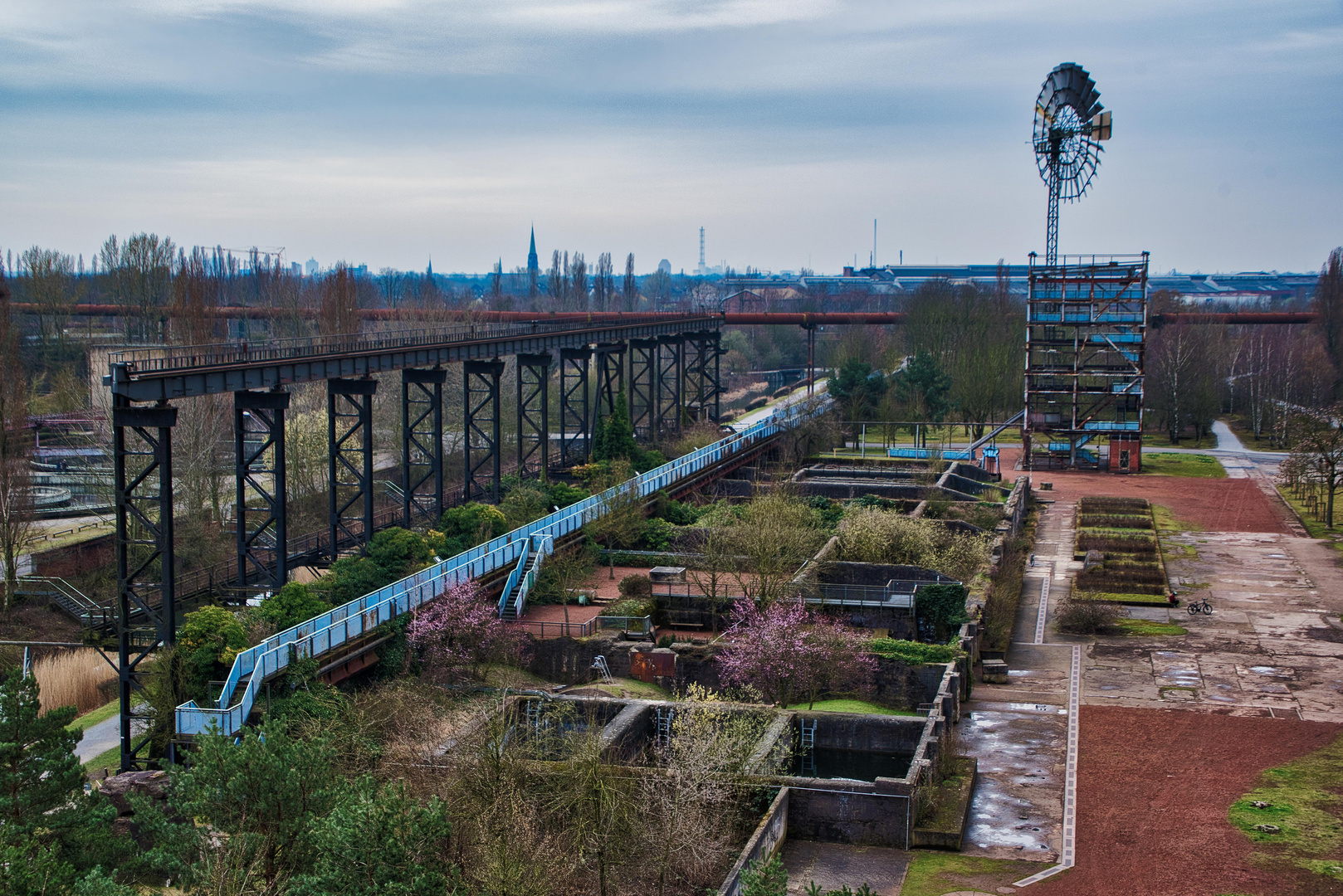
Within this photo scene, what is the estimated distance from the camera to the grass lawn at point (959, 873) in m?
23.3

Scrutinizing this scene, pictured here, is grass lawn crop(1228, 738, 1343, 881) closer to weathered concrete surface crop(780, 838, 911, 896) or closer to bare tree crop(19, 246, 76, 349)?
weathered concrete surface crop(780, 838, 911, 896)

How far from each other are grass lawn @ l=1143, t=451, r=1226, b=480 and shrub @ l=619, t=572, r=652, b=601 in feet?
148

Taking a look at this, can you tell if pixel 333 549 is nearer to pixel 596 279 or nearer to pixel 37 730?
pixel 37 730

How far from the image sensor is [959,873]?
24047 millimetres

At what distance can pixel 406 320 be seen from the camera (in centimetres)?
8394

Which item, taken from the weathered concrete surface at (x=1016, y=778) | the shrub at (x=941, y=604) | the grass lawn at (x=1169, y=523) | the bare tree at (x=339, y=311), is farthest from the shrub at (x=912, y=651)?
the bare tree at (x=339, y=311)

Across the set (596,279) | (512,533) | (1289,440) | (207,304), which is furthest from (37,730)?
(596,279)

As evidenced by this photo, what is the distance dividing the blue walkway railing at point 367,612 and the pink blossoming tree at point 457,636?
40.6 inches

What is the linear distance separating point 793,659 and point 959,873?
34.5 feet

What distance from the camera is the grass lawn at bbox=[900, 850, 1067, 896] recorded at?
23344 millimetres

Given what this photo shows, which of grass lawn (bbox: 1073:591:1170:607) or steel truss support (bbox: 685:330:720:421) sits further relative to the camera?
steel truss support (bbox: 685:330:720:421)

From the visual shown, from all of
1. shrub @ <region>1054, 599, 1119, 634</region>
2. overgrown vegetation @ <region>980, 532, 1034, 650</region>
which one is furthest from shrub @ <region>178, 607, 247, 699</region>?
shrub @ <region>1054, 599, 1119, 634</region>

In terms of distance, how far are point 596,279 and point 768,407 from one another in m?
53.2

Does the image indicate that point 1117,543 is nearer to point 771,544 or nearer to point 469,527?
point 771,544
